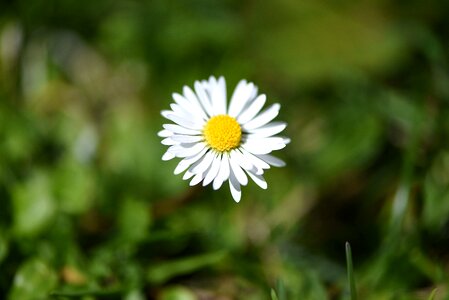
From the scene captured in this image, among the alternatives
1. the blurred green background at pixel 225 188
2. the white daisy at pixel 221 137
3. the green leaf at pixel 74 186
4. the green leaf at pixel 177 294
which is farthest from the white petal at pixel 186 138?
the green leaf at pixel 74 186

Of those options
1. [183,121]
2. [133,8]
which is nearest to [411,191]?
[183,121]

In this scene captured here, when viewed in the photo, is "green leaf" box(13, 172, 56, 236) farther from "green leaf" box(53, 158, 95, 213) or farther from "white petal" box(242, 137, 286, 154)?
"white petal" box(242, 137, 286, 154)

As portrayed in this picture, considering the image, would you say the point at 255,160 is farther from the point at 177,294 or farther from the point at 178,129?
the point at 177,294

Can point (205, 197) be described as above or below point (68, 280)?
above

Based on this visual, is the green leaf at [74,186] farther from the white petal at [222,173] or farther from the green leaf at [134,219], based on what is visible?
the white petal at [222,173]

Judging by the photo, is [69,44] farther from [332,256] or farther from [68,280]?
[332,256]
